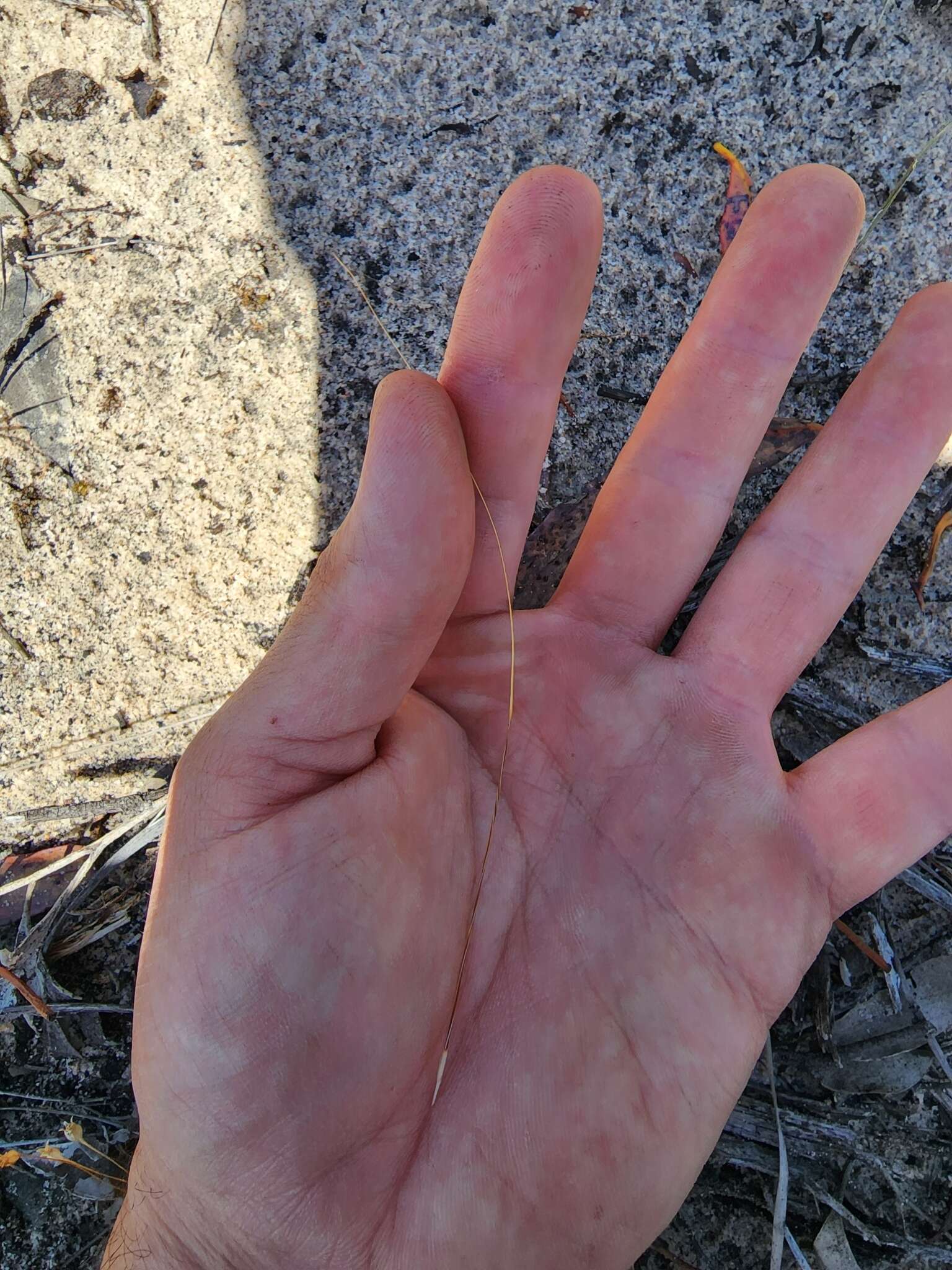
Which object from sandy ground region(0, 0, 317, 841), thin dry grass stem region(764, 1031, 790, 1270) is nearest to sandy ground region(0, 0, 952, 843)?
sandy ground region(0, 0, 317, 841)

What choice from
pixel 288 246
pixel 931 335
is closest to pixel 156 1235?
pixel 288 246

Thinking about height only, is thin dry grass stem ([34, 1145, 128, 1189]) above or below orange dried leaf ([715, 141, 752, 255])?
below

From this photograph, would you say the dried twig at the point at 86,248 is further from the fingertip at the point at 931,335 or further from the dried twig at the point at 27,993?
the fingertip at the point at 931,335

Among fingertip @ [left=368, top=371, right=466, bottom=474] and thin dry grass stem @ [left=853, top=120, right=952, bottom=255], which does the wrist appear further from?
thin dry grass stem @ [left=853, top=120, right=952, bottom=255]

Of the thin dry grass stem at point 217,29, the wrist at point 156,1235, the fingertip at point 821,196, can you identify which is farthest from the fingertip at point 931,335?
the wrist at point 156,1235

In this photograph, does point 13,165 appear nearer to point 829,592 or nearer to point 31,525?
point 31,525

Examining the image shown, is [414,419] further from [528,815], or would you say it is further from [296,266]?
[296,266]

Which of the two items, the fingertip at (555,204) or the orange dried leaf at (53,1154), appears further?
the orange dried leaf at (53,1154)
